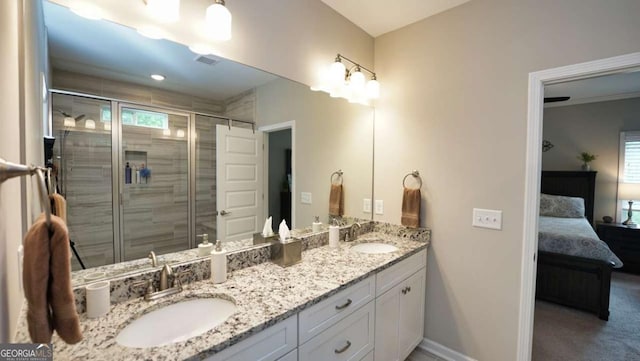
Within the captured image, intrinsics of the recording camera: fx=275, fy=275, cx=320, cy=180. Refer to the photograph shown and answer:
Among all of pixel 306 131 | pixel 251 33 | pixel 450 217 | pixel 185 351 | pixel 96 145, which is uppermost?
pixel 251 33

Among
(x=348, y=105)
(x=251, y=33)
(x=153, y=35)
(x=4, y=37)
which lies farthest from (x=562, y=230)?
(x=4, y=37)

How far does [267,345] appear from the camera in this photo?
41.8 inches

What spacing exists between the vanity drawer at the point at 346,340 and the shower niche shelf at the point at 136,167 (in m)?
1.04

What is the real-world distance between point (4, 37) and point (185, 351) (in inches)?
38.8

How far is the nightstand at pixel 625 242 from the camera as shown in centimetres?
398

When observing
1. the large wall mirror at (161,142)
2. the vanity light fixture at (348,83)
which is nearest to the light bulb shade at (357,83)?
the vanity light fixture at (348,83)

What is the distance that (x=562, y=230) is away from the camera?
334cm

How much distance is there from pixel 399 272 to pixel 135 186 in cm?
166

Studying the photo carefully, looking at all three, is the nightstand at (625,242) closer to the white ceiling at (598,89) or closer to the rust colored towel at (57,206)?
the white ceiling at (598,89)

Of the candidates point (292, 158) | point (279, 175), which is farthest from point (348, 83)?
point (279, 175)

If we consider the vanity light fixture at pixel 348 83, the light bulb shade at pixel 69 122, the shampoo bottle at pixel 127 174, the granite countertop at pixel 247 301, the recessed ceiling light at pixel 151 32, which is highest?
the vanity light fixture at pixel 348 83

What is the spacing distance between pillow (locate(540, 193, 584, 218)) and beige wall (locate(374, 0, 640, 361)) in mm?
3590

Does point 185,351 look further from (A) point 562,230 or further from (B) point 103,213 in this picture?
(A) point 562,230

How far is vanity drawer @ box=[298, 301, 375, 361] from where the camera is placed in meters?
1.27
